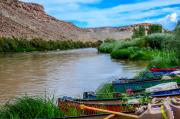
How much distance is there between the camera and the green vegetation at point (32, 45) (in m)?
96.2

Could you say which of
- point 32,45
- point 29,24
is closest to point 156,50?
point 32,45

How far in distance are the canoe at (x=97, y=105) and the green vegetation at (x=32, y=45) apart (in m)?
83.0

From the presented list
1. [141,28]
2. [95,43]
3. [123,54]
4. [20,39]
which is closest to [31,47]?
[20,39]

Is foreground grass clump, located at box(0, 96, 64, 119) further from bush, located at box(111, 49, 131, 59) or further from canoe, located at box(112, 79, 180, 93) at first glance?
bush, located at box(111, 49, 131, 59)

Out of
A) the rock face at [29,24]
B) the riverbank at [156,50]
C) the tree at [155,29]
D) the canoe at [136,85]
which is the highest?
the rock face at [29,24]

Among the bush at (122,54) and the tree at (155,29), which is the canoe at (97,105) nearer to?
the bush at (122,54)

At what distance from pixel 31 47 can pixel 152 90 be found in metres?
92.7

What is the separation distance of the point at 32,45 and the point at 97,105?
95117 millimetres

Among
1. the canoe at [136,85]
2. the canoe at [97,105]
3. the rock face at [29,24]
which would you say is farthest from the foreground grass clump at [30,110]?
the rock face at [29,24]

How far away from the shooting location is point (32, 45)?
104 meters

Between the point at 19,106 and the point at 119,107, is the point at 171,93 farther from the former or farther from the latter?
the point at 19,106

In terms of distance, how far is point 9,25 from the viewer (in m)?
119

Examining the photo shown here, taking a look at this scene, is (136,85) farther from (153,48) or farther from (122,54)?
(122,54)

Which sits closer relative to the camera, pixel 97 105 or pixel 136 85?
pixel 97 105
